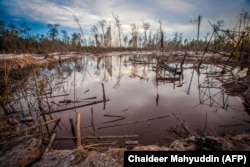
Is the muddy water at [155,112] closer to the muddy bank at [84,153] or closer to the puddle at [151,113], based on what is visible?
the puddle at [151,113]

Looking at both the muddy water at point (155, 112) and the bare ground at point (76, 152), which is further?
the muddy water at point (155, 112)

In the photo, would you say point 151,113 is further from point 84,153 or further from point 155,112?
point 84,153

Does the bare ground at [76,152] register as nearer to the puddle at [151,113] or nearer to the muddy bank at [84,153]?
the muddy bank at [84,153]

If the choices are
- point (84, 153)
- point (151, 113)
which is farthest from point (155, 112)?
point (84, 153)

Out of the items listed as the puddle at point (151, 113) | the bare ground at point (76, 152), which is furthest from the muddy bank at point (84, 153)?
the puddle at point (151, 113)

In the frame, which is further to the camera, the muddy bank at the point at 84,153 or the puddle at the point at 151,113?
the puddle at the point at 151,113

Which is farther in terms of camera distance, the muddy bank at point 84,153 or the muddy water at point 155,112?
the muddy water at point 155,112

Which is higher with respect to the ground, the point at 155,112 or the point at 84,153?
the point at 84,153

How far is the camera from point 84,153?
3.36 meters

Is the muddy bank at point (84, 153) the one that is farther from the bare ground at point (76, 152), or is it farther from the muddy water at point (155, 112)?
the muddy water at point (155, 112)

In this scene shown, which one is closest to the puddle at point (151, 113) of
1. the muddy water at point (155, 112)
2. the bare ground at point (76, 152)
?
the muddy water at point (155, 112)

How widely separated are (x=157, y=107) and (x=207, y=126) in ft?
7.18

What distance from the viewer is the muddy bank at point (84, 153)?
3123 millimetres

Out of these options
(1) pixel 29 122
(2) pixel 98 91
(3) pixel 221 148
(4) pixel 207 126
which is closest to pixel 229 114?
(4) pixel 207 126
